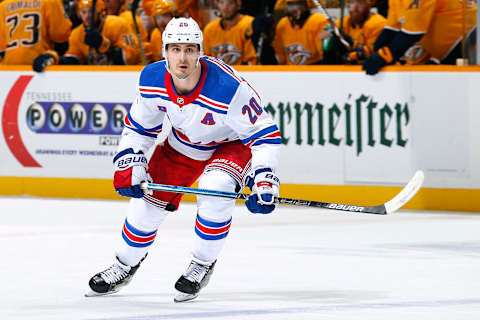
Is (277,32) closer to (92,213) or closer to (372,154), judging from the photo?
(372,154)

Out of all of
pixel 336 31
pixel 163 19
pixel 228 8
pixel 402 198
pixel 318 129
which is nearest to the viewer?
pixel 402 198

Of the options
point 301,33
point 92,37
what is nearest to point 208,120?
point 301,33

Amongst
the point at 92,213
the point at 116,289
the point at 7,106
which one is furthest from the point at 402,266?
the point at 7,106

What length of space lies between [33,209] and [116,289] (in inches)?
130

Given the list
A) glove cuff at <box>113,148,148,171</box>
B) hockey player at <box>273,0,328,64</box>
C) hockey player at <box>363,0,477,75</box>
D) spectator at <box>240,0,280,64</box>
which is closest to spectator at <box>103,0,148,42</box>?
spectator at <box>240,0,280,64</box>

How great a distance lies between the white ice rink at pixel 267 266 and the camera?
4.34 m

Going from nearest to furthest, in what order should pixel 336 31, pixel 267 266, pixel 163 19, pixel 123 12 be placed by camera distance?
pixel 267 266
pixel 336 31
pixel 163 19
pixel 123 12

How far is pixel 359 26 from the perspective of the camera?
821cm

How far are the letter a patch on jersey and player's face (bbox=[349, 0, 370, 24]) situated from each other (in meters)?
3.77

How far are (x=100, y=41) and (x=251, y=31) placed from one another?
4.06 ft

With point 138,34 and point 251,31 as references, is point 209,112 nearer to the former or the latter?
point 251,31

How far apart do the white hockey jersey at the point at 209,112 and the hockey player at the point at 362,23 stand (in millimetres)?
3611

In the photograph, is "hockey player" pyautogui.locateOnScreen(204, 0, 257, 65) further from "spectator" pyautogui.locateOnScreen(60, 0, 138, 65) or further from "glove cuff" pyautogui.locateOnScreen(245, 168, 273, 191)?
"glove cuff" pyautogui.locateOnScreen(245, 168, 273, 191)

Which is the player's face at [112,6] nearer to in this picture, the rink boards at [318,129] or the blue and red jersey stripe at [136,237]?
the rink boards at [318,129]
